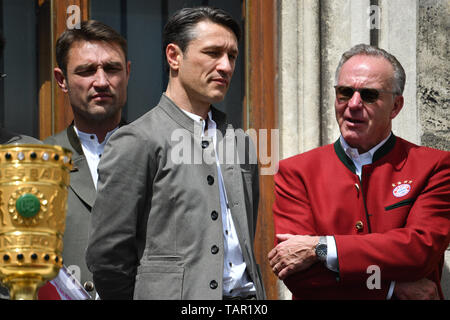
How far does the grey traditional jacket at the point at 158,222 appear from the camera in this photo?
3754 mm

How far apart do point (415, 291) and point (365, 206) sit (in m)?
0.43

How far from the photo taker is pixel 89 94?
463cm

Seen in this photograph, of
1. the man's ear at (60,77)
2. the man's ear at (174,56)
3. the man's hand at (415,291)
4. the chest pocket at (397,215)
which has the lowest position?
the man's hand at (415,291)

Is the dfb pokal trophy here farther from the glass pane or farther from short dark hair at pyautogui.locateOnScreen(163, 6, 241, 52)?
the glass pane

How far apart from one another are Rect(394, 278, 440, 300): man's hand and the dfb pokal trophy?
182cm

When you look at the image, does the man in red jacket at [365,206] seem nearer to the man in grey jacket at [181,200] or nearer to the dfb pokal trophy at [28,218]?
the man in grey jacket at [181,200]

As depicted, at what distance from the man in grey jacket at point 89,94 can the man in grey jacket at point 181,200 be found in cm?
68

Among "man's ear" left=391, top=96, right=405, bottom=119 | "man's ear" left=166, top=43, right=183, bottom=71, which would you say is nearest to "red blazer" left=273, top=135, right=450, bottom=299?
"man's ear" left=391, top=96, right=405, bottom=119

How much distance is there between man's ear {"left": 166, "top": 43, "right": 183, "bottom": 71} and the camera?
13.2ft

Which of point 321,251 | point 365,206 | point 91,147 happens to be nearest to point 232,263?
point 321,251

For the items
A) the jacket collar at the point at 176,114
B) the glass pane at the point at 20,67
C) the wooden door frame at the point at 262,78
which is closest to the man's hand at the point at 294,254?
the jacket collar at the point at 176,114
